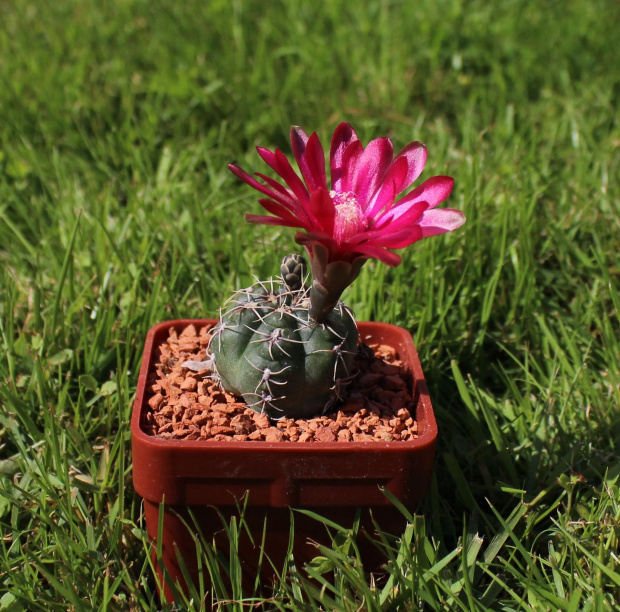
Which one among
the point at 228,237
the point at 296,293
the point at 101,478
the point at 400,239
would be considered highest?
the point at 400,239

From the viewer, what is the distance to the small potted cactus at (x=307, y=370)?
137cm

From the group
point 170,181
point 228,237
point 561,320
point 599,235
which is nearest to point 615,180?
point 599,235

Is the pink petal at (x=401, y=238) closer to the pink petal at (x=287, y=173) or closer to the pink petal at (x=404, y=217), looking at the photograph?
the pink petal at (x=404, y=217)

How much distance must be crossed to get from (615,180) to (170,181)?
157 centimetres

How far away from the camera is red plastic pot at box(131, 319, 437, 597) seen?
139cm

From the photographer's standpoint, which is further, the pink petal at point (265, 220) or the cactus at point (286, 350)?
the cactus at point (286, 350)

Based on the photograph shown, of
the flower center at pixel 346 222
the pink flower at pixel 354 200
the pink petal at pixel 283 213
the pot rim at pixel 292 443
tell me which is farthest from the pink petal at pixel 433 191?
the pot rim at pixel 292 443

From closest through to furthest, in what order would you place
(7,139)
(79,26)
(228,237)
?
(228,237) < (7,139) < (79,26)

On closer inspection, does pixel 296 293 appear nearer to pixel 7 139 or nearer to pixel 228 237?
pixel 228 237

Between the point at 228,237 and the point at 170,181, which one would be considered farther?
the point at 170,181

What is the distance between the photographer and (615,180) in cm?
278

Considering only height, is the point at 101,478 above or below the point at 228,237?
below

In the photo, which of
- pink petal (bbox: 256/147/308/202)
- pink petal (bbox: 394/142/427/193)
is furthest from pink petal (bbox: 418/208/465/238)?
pink petal (bbox: 256/147/308/202)

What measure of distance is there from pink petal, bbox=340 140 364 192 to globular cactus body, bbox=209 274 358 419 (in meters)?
0.23
